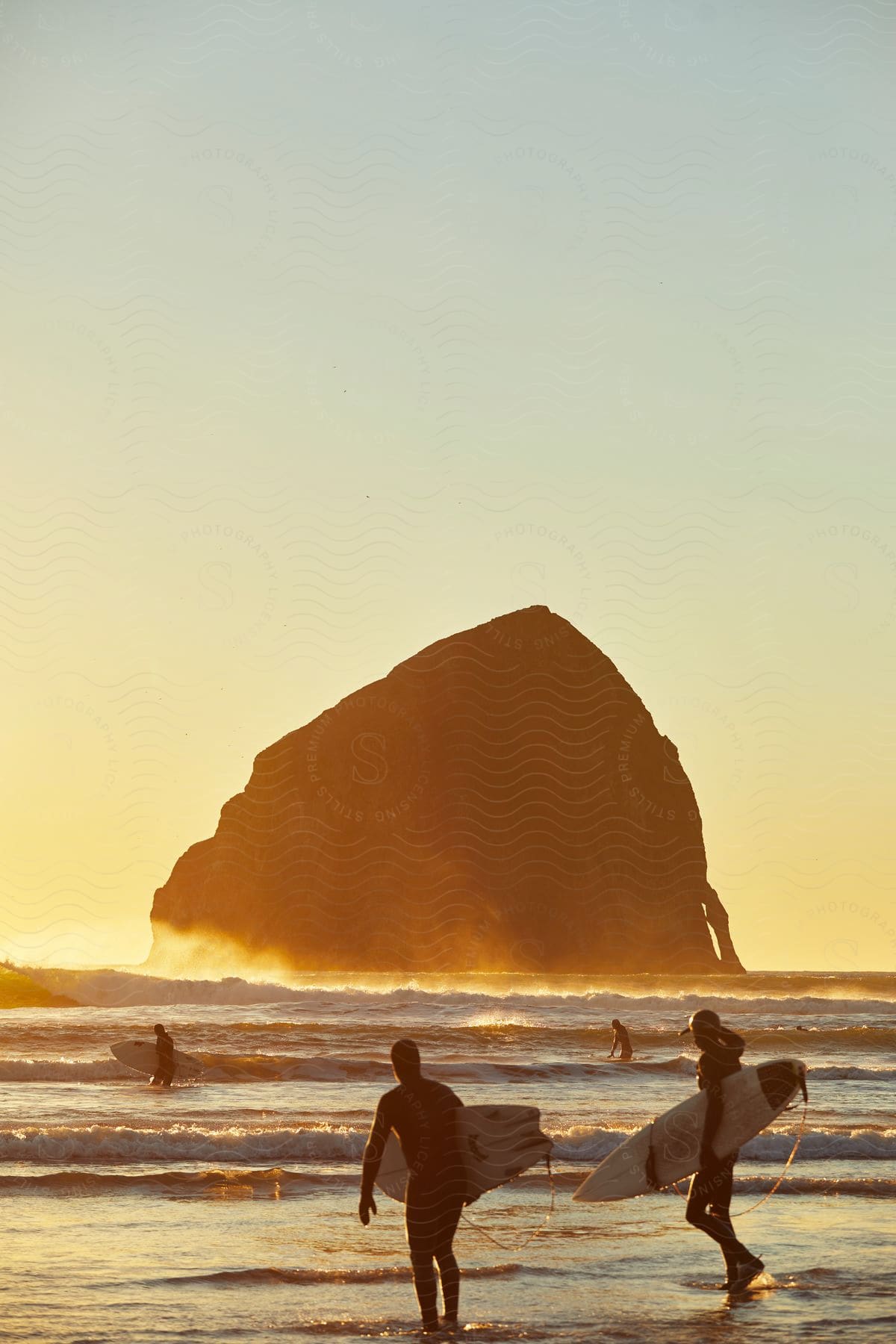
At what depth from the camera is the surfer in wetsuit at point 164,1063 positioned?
29172mm

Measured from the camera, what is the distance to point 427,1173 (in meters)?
9.50

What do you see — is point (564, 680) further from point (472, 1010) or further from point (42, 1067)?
point (42, 1067)

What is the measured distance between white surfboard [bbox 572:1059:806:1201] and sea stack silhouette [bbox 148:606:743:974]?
109155 millimetres

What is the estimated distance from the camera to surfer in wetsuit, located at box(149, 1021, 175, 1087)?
29.2 metres

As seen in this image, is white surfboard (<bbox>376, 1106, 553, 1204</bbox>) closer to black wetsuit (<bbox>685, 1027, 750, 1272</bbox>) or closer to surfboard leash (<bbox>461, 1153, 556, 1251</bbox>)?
black wetsuit (<bbox>685, 1027, 750, 1272</bbox>)

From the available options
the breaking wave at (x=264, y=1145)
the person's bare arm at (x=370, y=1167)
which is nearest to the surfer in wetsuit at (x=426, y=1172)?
the person's bare arm at (x=370, y=1167)

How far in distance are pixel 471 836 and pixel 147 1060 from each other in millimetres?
97640

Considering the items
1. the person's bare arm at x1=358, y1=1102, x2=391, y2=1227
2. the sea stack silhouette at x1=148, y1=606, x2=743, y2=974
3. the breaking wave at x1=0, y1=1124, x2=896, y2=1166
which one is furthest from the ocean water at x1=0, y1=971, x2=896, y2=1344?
the sea stack silhouette at x1=148, y1=606, x2=743, y2=974

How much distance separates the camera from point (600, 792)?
13362cm

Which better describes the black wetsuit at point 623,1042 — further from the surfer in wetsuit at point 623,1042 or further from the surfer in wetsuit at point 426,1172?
the surfer in wetsuit at point 426,1172

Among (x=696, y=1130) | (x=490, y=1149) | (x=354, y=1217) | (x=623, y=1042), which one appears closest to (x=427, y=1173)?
(x=490, y=1149)

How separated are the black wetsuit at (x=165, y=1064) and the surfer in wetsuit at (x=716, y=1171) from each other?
20.0 meters

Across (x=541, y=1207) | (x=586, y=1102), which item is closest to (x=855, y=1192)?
(x=541, y=1207)

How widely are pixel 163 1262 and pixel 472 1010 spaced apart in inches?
1761
